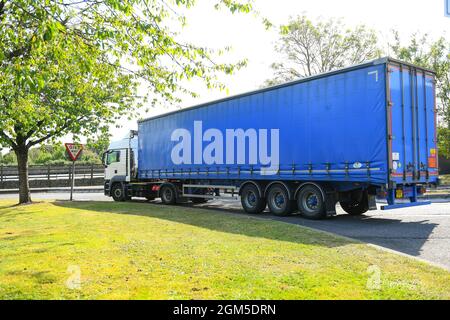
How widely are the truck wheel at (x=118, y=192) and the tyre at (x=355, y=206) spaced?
1074 centimetres

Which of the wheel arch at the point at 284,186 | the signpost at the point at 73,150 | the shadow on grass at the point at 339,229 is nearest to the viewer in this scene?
the shadow on grass at the point at 339,229

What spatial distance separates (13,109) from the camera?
40.7 ft

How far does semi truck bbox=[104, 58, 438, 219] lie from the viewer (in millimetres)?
10602

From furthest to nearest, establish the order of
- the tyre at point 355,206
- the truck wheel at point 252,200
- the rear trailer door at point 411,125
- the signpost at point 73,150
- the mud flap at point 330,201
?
1. the signpost at point 73,150
2. the truck wheel at point 252,200
3. the tyre at point 355,206
4. the mud flap at point 330,201
5. the rear trailer door at point 411,125

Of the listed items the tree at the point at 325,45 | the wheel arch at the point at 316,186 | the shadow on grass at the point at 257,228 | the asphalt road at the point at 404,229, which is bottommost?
the asphalt road at the point at 404,229

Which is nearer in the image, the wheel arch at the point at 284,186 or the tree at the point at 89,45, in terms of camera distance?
the tree at the point at 89,45

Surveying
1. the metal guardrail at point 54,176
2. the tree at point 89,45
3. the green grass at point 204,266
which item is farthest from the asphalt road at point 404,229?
the metal guardrail at point 54,176

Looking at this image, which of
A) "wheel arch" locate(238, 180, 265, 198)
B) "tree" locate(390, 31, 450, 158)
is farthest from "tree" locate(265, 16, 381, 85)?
"wheel arch" locate(238, 180, 265, 198)

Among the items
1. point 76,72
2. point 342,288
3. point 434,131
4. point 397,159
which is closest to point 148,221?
point 76,72

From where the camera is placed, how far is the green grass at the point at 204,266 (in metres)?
4.77

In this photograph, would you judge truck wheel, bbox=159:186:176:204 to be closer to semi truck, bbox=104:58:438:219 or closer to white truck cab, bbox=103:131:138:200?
semi truck, bbox=104:58:438:219

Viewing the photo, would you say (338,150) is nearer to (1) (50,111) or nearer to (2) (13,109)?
(2) (13,109)

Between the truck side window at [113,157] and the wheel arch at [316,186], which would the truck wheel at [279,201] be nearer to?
the wheel arch at [316,186]
